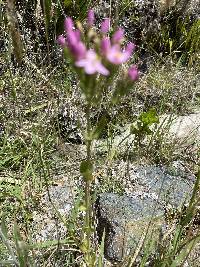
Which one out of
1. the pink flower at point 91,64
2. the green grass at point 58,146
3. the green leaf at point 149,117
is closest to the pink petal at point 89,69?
the pink flower at point 91,64

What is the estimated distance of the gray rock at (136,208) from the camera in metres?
2.02

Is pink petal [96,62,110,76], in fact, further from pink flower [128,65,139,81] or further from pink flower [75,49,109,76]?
pink flower [128,65,139,81]

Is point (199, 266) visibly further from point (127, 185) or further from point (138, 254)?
point (127, 185)

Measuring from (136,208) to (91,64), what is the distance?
1.25 m

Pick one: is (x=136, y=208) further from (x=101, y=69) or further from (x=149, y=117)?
(x=101, y=69)

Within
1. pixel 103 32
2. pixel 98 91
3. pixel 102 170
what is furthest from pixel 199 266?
pixel 103 32

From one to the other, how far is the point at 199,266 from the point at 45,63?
1.71 m

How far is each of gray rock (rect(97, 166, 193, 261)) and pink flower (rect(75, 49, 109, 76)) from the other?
0.97m

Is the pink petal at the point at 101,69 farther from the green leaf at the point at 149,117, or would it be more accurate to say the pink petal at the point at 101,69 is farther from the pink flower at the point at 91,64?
the green leaf at the point at 149,117

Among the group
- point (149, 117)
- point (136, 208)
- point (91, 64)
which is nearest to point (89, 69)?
point (91, 64)

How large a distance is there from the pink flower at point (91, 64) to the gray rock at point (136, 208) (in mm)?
971

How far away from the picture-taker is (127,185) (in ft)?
7.76

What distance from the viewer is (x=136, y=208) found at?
7.15ft

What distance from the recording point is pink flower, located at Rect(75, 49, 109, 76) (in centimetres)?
106
